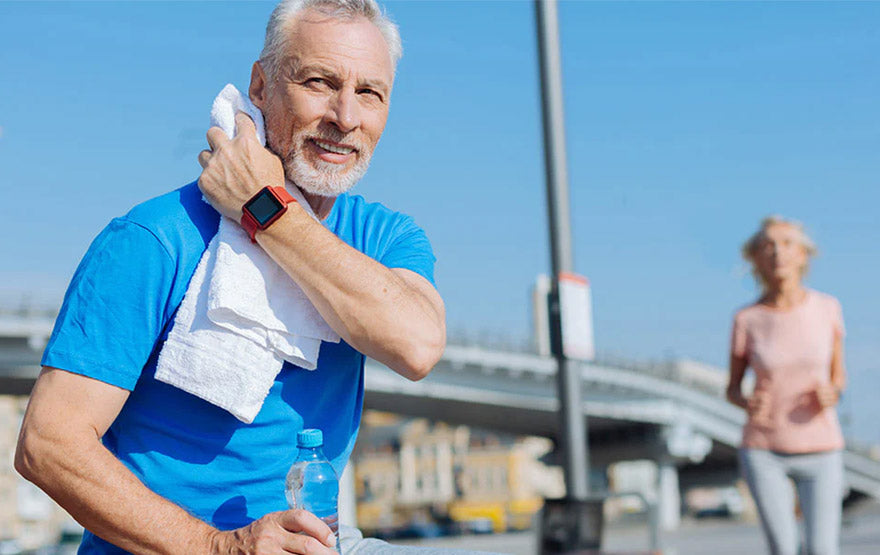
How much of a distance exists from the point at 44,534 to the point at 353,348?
100638 millimetres

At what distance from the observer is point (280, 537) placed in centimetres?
213

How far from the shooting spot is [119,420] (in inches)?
90.1

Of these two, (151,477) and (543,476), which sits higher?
(543,476)

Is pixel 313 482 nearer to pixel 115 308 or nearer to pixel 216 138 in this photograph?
pixel 115 308

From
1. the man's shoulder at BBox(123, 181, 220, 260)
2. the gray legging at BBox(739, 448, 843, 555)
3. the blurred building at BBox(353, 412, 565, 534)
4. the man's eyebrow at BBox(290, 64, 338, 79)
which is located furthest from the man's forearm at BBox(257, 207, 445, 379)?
the blurred building at BBox(353, 412, 565, 534)

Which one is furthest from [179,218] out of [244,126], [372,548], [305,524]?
[372,548]

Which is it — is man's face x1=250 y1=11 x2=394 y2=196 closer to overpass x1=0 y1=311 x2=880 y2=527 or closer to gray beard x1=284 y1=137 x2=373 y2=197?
gray beard x1=284 y1=137 x2=373 y2=197

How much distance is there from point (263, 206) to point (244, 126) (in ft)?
0.83

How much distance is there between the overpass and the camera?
40.9m

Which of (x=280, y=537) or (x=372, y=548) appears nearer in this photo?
(x=280, y=537)

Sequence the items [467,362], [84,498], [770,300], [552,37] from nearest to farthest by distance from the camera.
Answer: [84,498] < [770,300] < [552,37] < [467,362]

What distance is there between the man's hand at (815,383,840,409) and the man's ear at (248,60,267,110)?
415cm

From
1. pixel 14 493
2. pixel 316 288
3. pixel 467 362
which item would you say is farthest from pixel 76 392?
pixel 14 493

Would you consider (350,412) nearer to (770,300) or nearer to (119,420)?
(119,420)
